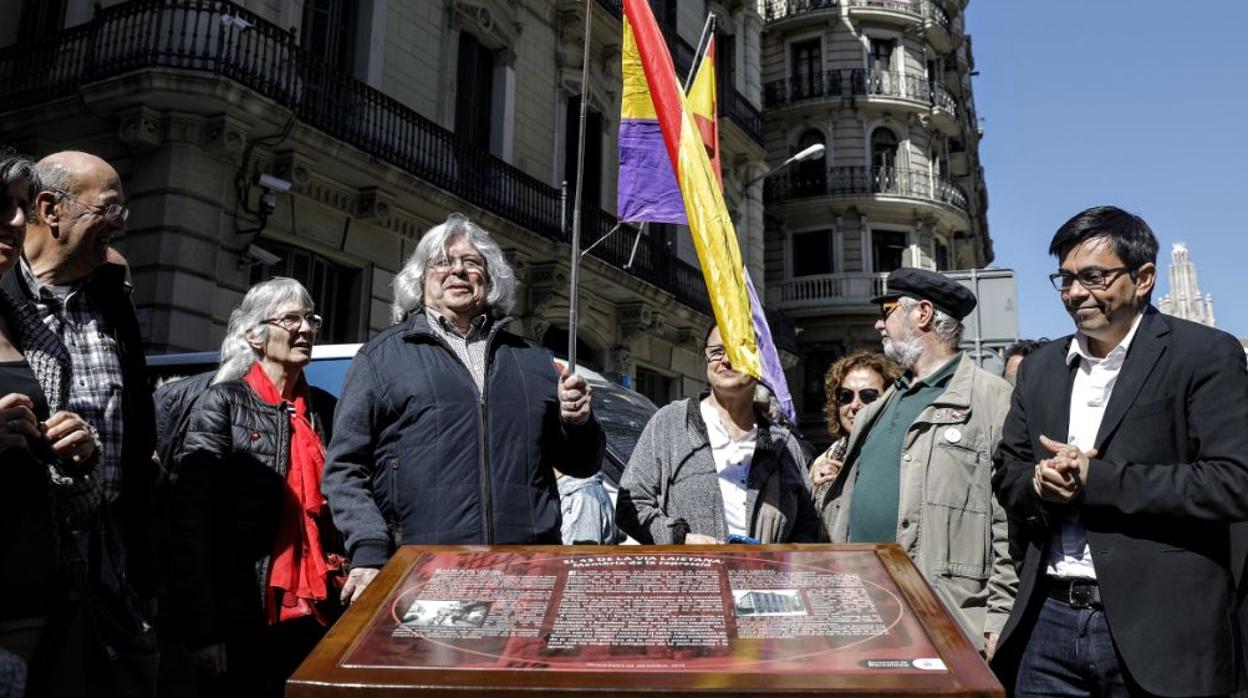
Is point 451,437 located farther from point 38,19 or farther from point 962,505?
point 38,19

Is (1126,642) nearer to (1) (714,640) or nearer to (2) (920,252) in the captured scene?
(1) (714,640)

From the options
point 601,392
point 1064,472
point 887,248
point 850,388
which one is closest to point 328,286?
point 601,392

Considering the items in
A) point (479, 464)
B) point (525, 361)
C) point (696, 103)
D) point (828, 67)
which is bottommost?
point (479, 464)

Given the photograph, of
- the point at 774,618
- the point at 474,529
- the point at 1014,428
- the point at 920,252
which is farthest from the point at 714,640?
the point at 920,252

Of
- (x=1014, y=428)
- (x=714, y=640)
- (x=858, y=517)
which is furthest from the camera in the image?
(x=858, y=517)

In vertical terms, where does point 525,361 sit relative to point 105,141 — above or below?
below

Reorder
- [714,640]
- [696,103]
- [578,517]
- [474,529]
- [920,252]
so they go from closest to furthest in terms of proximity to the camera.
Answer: [714,640] → [474,529] → [578,517] → [696,103] → [920,252]

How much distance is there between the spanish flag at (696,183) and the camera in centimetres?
379

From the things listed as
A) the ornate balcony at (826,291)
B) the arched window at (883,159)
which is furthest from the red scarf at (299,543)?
the arched window at (883,159)

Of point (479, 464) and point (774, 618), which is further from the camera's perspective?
point (479, 464)

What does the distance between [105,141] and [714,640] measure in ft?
38.1

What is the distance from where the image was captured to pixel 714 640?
1947mm

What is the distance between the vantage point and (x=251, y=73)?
422 inches

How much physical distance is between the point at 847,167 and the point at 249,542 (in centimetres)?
2823
